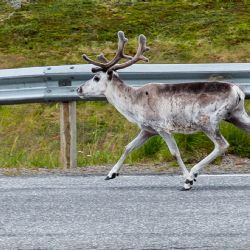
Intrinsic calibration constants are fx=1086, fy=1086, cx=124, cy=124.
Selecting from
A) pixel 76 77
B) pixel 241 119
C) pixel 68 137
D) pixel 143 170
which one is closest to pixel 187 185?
pixel 241 119

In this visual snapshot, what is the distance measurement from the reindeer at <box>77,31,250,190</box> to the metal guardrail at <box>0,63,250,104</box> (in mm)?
1066

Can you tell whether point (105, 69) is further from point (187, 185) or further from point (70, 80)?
point (187, 185)

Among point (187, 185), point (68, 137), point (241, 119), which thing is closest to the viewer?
point (187, 185)

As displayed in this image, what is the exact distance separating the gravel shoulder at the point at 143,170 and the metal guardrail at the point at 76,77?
0.87m

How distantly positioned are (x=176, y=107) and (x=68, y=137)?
193cm

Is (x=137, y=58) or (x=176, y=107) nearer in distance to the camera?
(x=176, y=107)

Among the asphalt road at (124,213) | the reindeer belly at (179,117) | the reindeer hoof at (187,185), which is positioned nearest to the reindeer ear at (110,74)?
the reindeer belly at (179,117)

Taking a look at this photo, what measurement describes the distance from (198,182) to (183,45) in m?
15.0

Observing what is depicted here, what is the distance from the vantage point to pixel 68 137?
11.8 m

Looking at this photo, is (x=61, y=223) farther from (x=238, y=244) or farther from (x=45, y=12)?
(x=45, y=12)

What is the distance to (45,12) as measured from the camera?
2972 centimetres

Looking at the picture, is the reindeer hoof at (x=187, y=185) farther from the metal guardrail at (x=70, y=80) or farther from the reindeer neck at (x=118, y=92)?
the metal guardrail at (x=70, y=80)

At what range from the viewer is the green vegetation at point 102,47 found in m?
12.1

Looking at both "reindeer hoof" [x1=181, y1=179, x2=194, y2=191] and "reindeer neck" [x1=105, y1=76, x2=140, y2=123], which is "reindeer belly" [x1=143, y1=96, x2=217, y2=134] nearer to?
"reindeer neck" [x1=105, y1=76, x2=140, y2=123]
